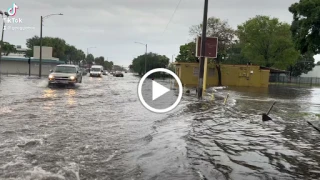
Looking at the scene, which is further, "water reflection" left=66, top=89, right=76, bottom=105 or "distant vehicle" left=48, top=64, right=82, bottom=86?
"distant vehicle" left=48, top=64, right=82, bottom=86

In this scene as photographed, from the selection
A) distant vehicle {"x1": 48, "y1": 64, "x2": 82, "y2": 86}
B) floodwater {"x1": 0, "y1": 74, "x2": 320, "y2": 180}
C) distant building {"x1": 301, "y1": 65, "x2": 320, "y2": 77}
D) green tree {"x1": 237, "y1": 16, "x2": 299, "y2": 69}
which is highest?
green tree {"x1": 237, "y1": 16, "x2": 299, "y2": 69}

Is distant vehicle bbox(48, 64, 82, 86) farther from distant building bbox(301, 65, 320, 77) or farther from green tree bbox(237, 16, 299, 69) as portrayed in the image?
distant building bbox(301, 65, 320, 77)

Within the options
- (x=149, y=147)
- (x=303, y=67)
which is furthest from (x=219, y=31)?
(x=303, y=67)

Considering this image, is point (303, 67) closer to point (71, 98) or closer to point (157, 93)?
point (71, 98)

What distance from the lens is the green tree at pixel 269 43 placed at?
56.2m

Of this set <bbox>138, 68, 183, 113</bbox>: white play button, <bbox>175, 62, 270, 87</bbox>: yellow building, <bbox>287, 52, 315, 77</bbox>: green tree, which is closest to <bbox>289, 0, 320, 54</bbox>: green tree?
<bbox>138, 68, 183, 113</bbox>: white play button

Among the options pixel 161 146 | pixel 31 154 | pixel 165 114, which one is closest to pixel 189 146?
pixel 161 146

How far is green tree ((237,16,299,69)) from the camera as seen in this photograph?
56.2 meters

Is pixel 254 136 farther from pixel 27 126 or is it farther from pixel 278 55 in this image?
pixel 278 55

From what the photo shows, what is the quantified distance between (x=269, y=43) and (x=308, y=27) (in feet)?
137

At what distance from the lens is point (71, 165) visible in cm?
517

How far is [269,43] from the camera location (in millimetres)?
57562

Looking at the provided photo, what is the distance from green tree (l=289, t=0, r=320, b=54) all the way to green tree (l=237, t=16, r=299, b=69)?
124 ft

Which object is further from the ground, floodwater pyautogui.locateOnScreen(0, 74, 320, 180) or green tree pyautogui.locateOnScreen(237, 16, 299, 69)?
green tree pyautogui.locateOnScreen(237, 16, 299, 69)
